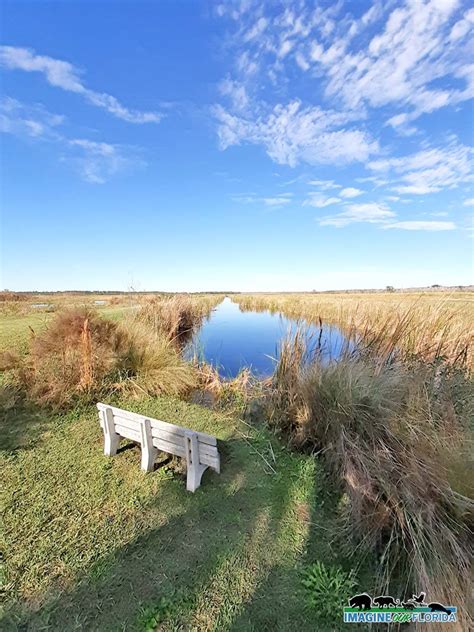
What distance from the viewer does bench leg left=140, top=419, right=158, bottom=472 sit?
337cm

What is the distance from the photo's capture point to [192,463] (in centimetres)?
315

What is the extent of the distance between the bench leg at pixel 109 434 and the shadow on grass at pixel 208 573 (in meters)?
1.09

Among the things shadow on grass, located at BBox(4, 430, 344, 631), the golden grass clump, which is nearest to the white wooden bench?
shadow on grass, located at BBox(4, 430, 344, 631)

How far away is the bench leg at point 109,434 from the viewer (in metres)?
3.70

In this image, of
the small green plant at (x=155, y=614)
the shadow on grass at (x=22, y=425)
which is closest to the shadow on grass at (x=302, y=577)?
the small green plant at (x=155, y=614)

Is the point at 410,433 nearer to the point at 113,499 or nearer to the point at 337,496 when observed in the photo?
the point at 337,496

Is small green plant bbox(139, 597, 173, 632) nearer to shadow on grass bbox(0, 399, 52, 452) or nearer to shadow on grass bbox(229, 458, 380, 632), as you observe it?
shadow on grass bbox(229, 458, 380, 632)

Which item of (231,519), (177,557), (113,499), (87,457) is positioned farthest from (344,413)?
(87,457)

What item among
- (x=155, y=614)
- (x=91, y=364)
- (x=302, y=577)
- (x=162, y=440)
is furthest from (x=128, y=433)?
(x=302, y=577)

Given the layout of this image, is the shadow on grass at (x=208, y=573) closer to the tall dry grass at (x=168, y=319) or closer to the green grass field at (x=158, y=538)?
the green grass field at (x=158, y=538)

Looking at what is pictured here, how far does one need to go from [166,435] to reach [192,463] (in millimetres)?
442

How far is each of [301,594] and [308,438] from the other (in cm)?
192

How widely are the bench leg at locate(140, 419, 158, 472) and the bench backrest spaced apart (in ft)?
0.08

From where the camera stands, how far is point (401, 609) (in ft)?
6.53
